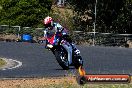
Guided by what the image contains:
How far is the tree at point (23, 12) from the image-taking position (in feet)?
190

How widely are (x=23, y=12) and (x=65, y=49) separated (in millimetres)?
45196

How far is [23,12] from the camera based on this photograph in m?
58.9

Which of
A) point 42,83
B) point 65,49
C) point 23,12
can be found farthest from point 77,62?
point 23,12

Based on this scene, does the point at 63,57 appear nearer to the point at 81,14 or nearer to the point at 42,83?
the point at 42,83

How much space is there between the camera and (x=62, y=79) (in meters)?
20.2

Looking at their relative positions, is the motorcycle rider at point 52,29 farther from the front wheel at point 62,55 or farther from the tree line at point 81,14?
the tree line at point 81,14

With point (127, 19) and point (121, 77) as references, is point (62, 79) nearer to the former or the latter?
point (121, 77)

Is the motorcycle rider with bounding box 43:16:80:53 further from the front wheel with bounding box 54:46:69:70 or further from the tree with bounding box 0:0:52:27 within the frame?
the tree with bounding box 0:0:52:27

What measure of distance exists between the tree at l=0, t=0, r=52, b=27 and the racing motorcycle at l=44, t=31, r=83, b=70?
143 ft

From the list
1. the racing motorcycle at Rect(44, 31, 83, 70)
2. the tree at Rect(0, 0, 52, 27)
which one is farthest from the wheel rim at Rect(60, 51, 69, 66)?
the tree at Rect(0, 0, 52, 27)

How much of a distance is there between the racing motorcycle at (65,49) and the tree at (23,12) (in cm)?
4352

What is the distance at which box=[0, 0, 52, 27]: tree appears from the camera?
58.0 meters

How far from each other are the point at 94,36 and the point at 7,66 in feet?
84.0

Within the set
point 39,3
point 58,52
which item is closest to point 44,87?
point 58,52
